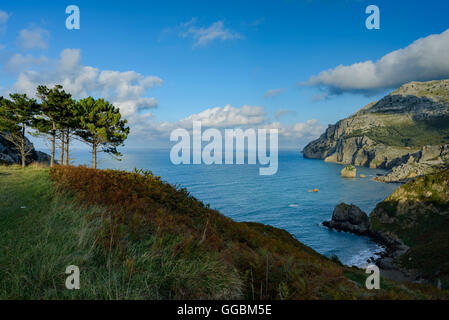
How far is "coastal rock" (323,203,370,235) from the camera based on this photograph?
7038 centimetres

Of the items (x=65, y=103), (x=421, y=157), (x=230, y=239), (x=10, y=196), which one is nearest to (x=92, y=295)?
(x=230, y=239)

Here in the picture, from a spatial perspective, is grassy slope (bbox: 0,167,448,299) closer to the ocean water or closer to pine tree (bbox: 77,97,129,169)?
pine tree (bbox: 77,97,129,169)

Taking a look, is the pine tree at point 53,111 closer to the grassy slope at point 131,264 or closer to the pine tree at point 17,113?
the pine tree at point 17,113

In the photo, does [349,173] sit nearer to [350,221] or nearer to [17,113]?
[350,221]

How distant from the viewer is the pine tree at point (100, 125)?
32438mm

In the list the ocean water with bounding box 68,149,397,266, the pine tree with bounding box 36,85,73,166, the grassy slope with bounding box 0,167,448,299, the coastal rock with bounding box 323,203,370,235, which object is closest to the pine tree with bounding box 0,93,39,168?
the pine tree with bounding box 36,85,73,166

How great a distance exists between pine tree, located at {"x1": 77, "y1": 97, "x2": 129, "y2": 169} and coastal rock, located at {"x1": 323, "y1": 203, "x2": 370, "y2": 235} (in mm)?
66685

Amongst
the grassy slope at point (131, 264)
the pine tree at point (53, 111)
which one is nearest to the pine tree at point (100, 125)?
the pine tree at point (53, 111)

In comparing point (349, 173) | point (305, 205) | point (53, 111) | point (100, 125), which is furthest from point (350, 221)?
point (349, 173)

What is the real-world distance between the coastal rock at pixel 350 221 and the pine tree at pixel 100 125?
219 feet

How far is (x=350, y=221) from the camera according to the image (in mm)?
72125

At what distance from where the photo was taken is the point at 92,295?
12.6 ft
